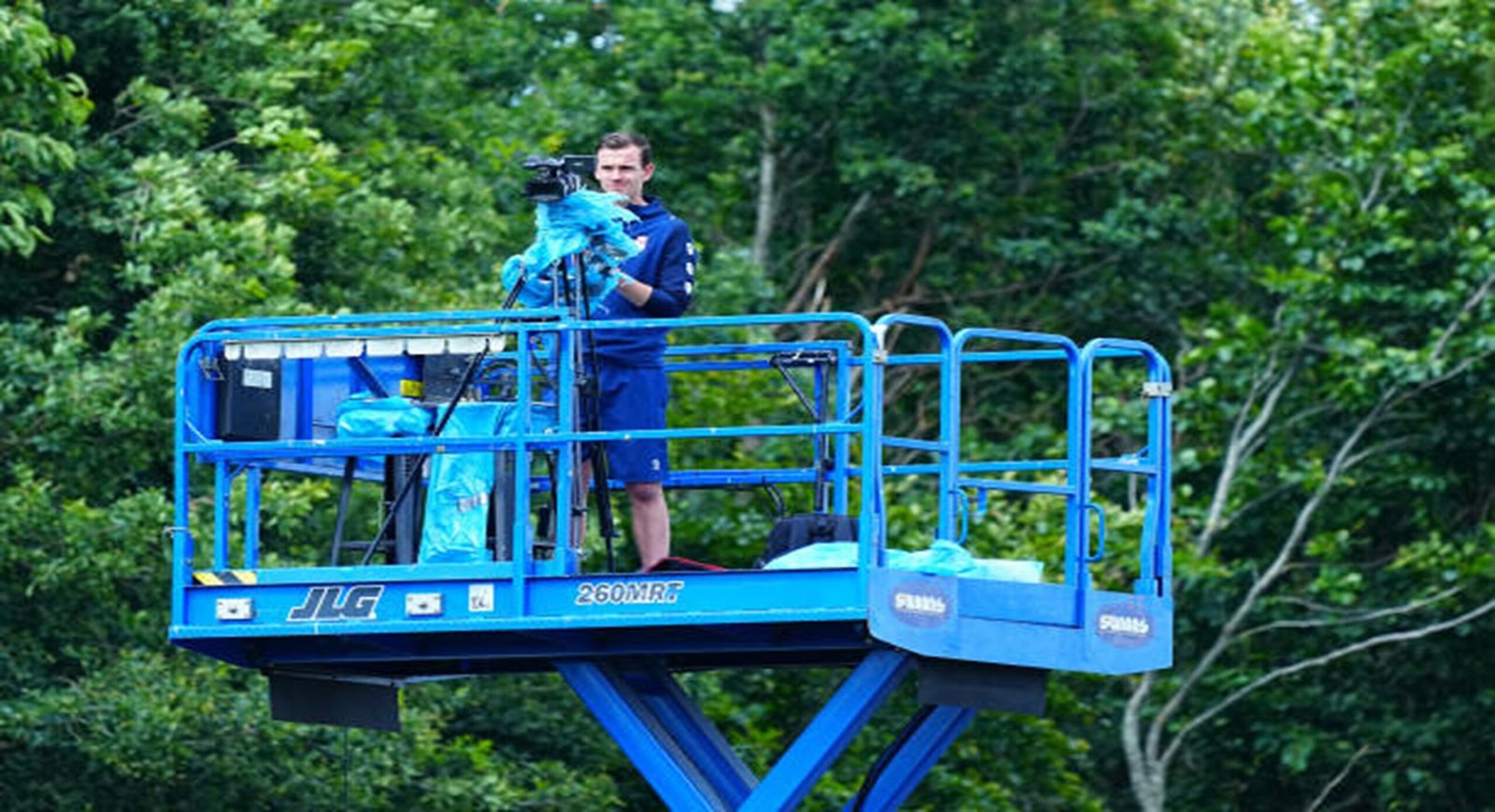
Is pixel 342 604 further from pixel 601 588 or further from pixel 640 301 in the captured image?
pixel 640 301

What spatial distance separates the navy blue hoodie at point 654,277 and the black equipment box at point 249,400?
1268 mm

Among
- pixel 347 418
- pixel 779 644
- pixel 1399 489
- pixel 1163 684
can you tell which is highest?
pixel 347 418

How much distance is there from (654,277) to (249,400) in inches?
62.2

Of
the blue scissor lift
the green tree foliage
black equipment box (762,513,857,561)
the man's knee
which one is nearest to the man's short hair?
the blue scissor lift

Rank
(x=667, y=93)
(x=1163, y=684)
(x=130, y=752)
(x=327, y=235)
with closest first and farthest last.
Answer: (x=130, y=752), (x=327, y=235), (x=1163, y=684), (x=667, y=93)

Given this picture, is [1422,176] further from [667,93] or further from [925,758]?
[925,758]

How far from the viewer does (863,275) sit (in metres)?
28.5

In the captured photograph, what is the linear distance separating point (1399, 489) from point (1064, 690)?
3556mm

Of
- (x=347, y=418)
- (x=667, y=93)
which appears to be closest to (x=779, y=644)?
(x=347, y=418)

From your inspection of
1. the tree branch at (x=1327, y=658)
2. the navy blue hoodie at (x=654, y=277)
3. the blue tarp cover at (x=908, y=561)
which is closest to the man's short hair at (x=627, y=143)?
the navy blue hoodie at (x=654, y=277)

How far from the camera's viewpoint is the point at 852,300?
1128 inches

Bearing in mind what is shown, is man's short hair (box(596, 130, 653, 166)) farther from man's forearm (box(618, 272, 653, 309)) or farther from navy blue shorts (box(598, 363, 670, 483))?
navy blue shorts (box(598, 363, 670, 483))

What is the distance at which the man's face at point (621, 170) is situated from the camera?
11.2 meters

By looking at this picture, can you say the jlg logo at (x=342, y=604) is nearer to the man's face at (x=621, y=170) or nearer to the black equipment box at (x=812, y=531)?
the black equipment box at (x=812, y=531)
